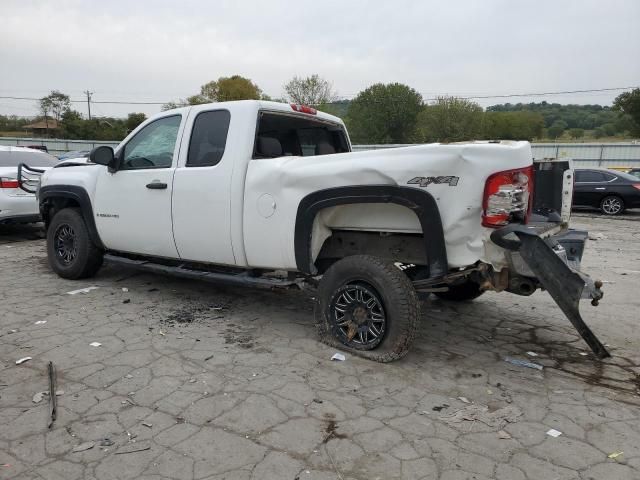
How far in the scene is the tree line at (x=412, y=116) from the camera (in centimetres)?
4947

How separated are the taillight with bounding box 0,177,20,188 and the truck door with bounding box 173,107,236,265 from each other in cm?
524

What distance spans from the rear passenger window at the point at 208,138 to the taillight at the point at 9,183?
17.4 ft

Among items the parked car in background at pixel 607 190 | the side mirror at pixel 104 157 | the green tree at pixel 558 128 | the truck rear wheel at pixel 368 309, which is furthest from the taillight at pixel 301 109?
the green tree at pixel 558 128

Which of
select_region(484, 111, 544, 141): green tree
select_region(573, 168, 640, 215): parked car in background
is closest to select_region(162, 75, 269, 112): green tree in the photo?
select_region(484, 111, 544, 141): green tree

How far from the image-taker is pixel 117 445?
2830 mm

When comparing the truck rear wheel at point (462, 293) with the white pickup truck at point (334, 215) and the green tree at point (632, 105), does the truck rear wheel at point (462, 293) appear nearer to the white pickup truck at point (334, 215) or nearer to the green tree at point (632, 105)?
the white pickup truck at point (334, 215)

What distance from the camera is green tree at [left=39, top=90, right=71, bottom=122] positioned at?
67688 millimetres

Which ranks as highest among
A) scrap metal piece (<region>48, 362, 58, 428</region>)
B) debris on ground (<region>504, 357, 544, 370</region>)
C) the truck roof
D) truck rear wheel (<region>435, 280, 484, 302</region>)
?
the truck roof

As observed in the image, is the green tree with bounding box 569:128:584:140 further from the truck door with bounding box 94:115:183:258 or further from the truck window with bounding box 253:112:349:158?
the truck door with bounding box 94:115:183:258

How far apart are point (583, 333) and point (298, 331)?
234 cm

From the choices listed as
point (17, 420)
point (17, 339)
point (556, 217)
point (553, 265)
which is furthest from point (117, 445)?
point (556, 217)

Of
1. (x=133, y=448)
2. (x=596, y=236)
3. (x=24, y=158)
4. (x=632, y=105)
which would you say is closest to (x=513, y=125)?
(x=632, y=105)

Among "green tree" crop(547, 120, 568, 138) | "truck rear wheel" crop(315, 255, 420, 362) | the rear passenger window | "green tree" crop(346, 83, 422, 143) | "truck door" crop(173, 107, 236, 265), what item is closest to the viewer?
"truck rear wheel" crop(315, 255, 420, 362)

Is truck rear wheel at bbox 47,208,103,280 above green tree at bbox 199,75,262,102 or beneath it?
beneath
